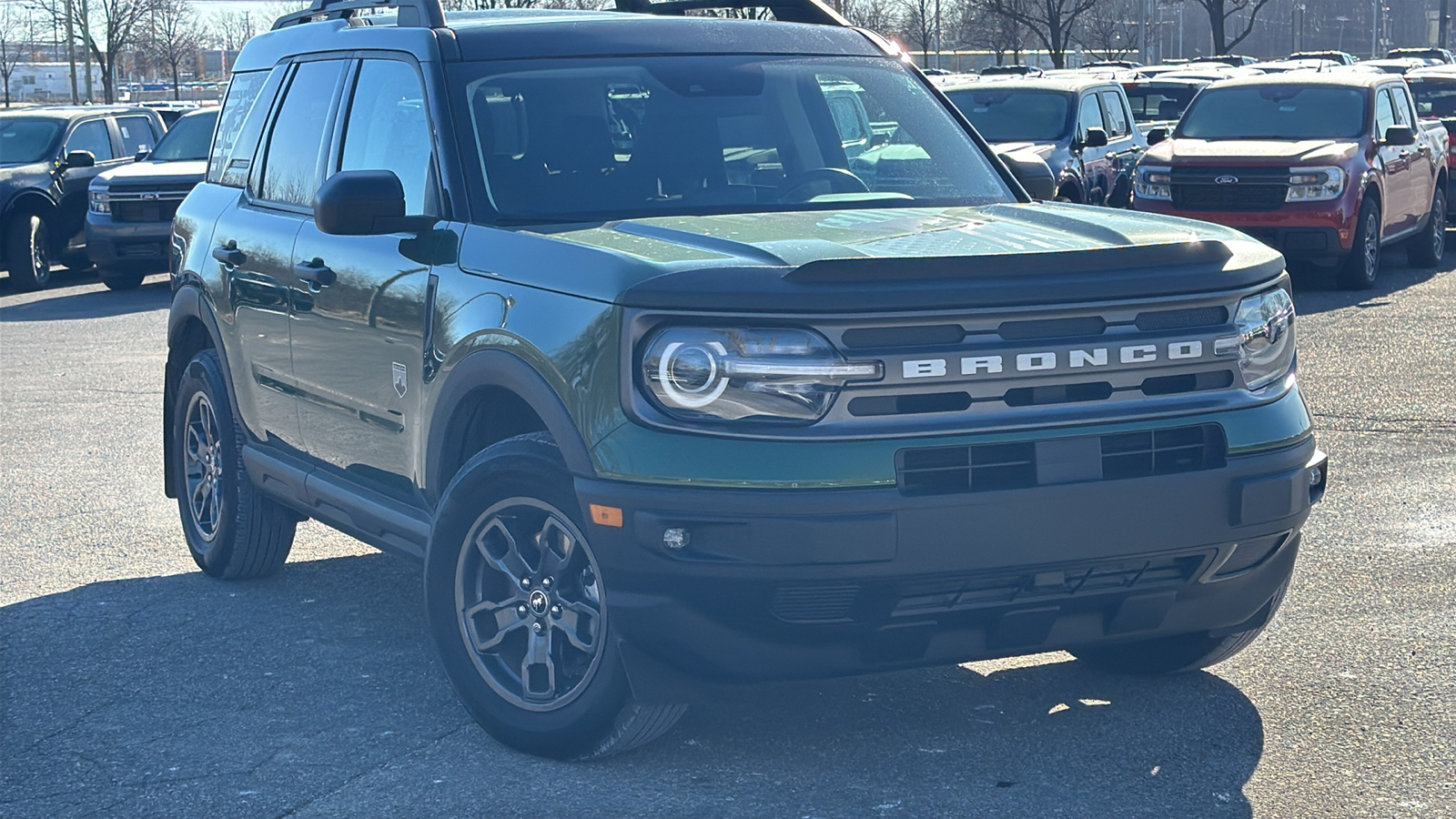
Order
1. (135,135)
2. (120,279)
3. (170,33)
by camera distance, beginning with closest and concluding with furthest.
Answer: (120,279), (135,135), (170,33)

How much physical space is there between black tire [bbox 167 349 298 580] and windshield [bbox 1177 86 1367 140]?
11.2 meters

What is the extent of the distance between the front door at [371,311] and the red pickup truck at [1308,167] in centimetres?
1035

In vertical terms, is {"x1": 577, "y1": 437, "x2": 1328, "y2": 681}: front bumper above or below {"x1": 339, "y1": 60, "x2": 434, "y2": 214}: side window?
below

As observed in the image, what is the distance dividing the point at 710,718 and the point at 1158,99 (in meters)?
22.0

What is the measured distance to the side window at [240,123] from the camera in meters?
6.35

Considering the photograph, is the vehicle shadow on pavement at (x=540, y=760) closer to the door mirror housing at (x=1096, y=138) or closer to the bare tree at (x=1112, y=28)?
the door mirror housing at (x=1096, y=138)

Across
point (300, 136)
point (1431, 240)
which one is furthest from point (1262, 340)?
point (1431, 240)

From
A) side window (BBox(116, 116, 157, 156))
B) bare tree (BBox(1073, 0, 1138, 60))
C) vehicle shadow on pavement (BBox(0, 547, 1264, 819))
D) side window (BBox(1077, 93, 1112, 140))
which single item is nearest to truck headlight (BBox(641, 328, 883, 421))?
vehicle shadow on pavement (BBox(0, 547, 1264, 819))

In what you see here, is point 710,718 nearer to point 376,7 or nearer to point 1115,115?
point 376,7

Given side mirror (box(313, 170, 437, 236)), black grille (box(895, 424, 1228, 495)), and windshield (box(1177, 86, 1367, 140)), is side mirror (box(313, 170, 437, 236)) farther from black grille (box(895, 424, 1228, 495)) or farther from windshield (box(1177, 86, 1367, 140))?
windshield (box(1177, 86, 1367, 140))

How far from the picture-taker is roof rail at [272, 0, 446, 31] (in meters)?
5.29

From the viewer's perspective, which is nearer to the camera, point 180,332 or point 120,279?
point 180,332

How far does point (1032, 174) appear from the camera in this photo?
5.93 meters

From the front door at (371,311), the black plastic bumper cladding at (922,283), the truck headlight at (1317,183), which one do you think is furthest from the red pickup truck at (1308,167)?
the black plastic bumper cladding at (922,283)
